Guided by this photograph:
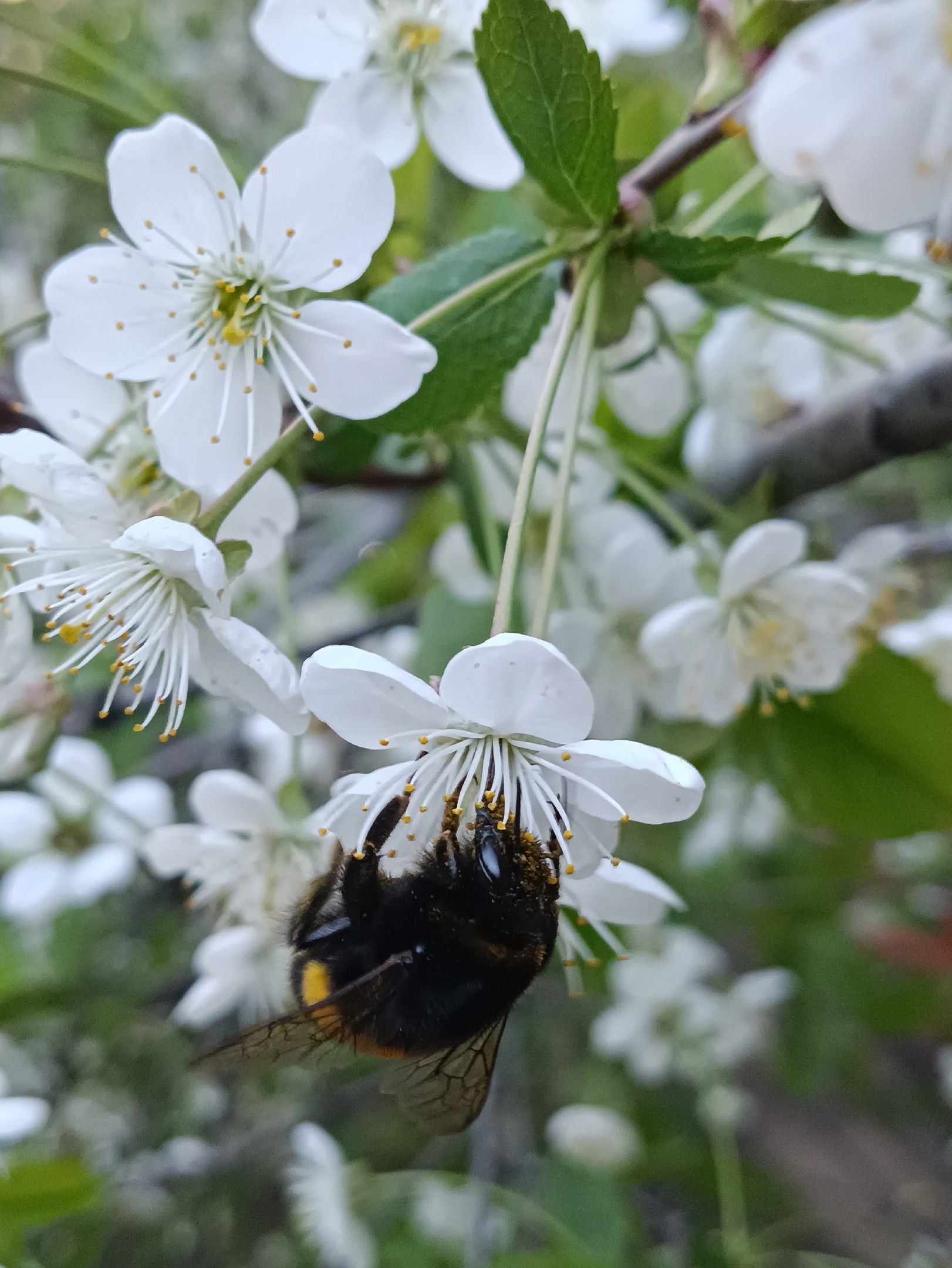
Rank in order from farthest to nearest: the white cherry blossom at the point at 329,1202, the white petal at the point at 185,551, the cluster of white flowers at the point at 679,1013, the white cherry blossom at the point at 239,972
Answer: the cluster of white flowers at the point at 679,1013, the white cherry blossom at the point at 329,1202, the white cherry blossom at the point at 239,972, the white petal at the point at 185,551

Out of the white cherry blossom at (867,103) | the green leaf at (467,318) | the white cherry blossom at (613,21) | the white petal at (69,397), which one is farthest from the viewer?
the white cherry blossom at (613,21)

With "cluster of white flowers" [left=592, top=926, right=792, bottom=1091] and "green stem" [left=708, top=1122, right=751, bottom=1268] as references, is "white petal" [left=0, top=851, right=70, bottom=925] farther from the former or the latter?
"green stem" [left=708, top=1122, right=751, bottom=1268]

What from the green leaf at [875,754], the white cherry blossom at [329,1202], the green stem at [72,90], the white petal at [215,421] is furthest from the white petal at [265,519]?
the white cherry blossom at [329,1202]

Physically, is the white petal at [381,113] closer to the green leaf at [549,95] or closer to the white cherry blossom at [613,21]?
the green leaf at [549,95]

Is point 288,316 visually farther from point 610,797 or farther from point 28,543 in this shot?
point 610,797

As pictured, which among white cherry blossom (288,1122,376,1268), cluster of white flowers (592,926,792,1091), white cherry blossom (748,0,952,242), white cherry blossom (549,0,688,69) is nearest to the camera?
white cherry blossom (748,0,952,242)

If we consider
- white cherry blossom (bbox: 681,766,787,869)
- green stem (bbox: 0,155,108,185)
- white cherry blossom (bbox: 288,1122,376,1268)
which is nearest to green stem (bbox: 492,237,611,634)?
green stem (bbox: 0,155,108,185)

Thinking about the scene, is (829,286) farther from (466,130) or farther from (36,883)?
(36,883)
